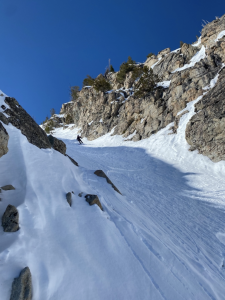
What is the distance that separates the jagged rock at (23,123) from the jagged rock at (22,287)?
5.31 metres

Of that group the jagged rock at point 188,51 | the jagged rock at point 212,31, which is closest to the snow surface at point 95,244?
the jagged rock at point 212,31

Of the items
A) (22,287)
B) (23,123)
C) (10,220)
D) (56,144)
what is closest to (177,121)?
(56,144)

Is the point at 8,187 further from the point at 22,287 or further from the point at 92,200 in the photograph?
the point at 22,287

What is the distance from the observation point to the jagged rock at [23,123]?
680cm

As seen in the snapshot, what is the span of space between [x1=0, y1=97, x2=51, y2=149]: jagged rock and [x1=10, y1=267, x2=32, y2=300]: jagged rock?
209 inches

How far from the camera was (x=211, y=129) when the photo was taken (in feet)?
44.2

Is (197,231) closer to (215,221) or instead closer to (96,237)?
(215,221)

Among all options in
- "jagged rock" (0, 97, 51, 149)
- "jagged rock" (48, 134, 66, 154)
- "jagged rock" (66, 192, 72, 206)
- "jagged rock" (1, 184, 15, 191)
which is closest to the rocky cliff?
"jagged rock" (48, 134, 66, 154)

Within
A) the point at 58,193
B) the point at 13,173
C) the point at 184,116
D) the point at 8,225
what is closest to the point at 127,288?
the point at 8,225

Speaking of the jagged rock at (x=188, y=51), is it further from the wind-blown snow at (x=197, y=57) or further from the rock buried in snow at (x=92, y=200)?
the rock buried in snow at (x=92, y=200)

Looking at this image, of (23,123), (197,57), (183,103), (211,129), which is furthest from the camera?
(197,57)

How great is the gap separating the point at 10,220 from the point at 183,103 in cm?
2222

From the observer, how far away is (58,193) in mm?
4293

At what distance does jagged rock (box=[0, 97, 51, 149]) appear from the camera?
268 inches
